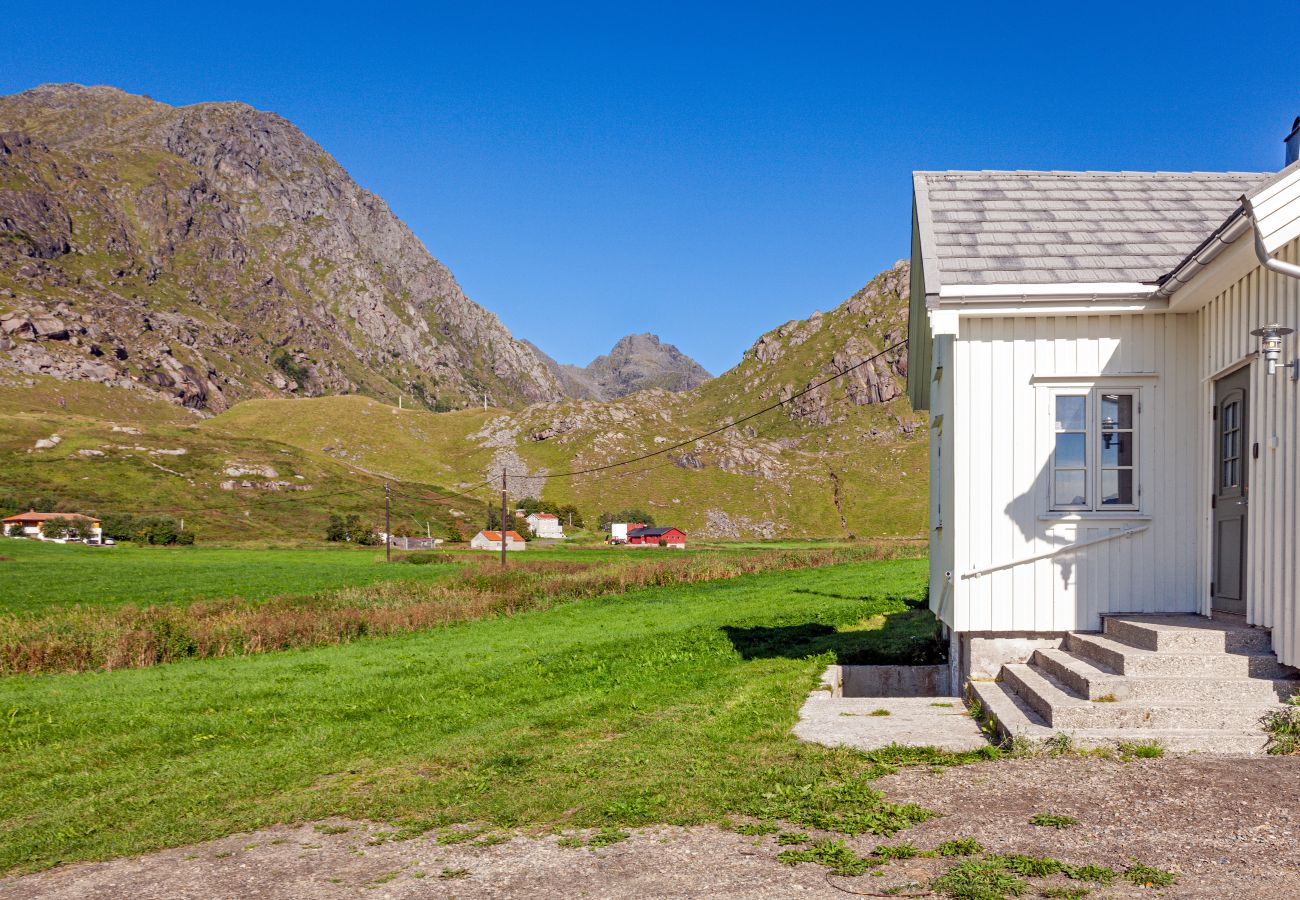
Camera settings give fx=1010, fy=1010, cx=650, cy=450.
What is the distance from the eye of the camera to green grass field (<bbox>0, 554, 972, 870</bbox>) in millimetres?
7281

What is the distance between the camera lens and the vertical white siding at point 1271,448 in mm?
8531

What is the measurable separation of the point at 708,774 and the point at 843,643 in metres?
10.1

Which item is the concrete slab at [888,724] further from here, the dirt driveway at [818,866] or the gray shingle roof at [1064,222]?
the gray shingle roof at [1064,222]

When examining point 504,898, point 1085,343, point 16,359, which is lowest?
point 504,898

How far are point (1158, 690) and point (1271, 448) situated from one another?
2.41 metres

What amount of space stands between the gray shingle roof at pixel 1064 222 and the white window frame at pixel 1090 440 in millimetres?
1240

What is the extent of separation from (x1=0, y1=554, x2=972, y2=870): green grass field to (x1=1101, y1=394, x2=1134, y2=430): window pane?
4658 millimetres

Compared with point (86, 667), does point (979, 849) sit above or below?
above

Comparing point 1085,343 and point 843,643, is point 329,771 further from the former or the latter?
Answer: point 843,643

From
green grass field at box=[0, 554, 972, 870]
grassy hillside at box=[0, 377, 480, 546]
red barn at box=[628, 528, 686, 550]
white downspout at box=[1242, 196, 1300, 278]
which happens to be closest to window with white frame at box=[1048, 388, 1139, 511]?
white downspout at box=[1242, 196, 1300, 278]

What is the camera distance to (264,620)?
2373 centimetres

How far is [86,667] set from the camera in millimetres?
19594

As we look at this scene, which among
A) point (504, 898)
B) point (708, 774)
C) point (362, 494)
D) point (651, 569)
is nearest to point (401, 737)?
point (708, 774)

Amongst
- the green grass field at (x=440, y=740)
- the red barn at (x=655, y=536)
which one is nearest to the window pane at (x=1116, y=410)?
the green grass field at (x=440, y=740)
